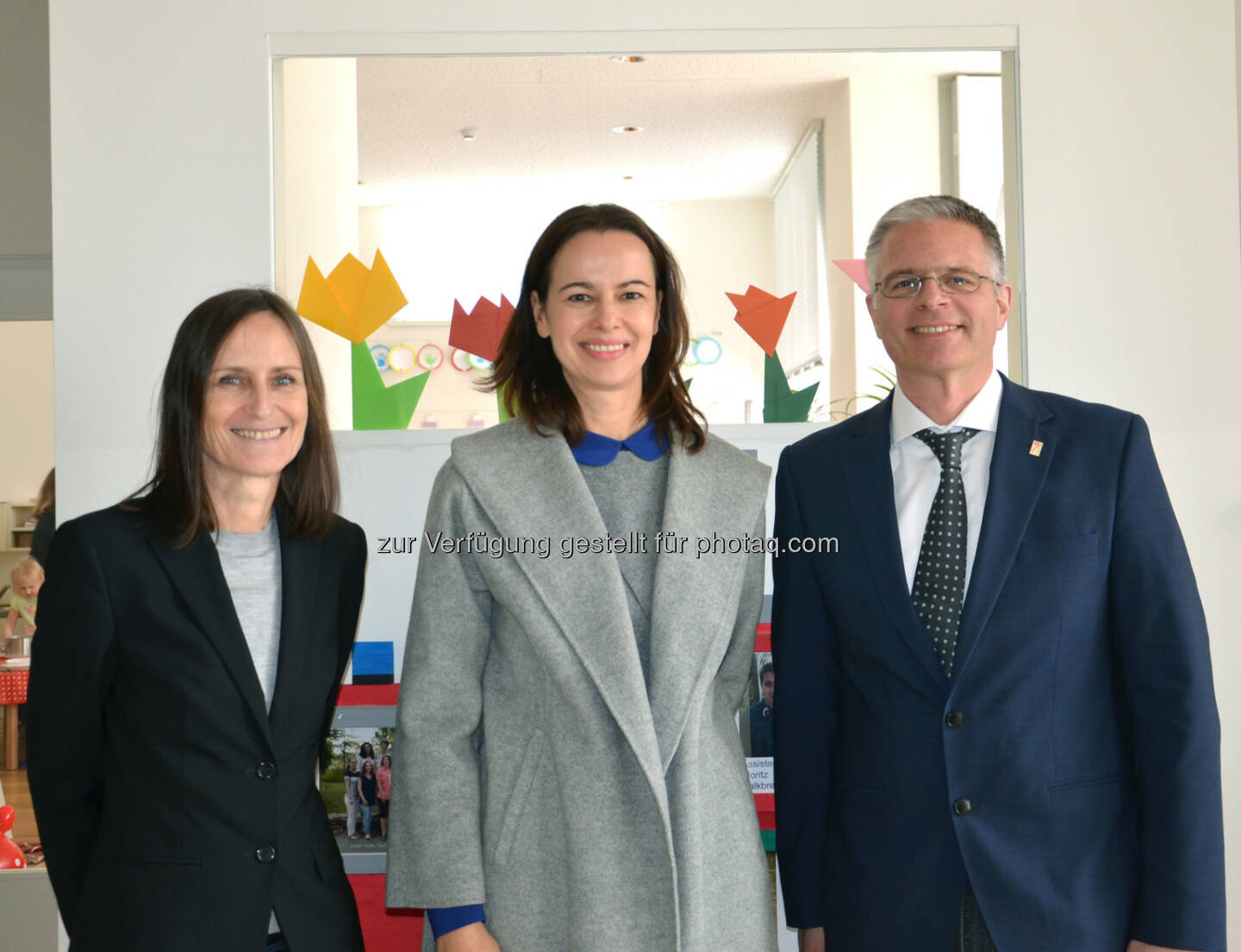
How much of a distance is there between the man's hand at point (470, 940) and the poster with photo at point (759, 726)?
40.3 inches

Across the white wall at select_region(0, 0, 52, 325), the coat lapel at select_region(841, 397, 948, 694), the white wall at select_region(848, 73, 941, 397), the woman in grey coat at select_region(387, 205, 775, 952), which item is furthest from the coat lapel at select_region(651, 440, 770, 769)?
the white wall at select_region(0, 0, 52, 325)

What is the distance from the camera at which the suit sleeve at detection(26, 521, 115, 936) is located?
1490 mm

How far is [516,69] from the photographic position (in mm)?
2936

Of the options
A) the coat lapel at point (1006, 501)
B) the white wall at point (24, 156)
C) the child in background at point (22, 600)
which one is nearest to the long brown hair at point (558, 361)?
the coat lapel at point (1006, 501)

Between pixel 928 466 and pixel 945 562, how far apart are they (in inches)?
6.4

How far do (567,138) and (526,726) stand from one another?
423 cm

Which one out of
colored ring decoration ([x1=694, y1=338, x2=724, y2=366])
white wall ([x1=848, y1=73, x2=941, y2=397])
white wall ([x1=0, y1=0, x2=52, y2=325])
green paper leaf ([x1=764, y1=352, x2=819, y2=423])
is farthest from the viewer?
white wall ([x1=848, y1=73, x2=941, y2=397])

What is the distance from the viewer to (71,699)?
1.50 meters

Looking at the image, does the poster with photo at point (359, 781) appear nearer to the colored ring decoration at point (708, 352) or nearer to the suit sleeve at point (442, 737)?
the suit sleeve at point (442, 737)

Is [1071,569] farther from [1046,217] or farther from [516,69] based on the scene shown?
[516,69]

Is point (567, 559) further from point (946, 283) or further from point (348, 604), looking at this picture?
point (946, 283)

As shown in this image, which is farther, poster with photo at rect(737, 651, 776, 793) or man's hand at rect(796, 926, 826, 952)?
poster with photo at rect(737, 651, 776, 793)

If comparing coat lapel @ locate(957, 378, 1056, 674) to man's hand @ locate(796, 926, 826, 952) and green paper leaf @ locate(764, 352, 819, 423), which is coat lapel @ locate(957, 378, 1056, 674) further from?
green paper leaf @ locate(764, 352, 819, 423)

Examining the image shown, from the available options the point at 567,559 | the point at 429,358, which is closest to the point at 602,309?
the point at 567,559
